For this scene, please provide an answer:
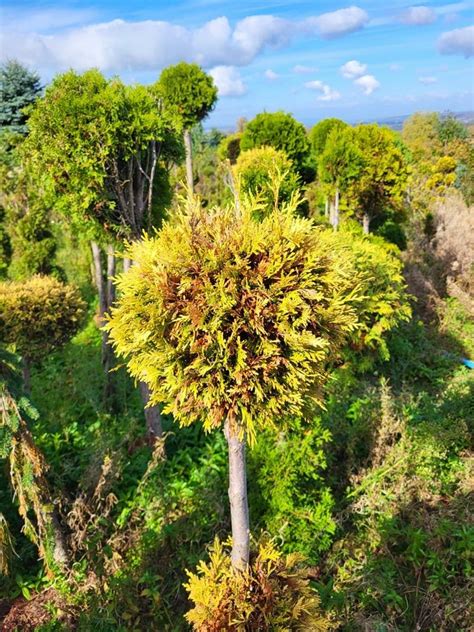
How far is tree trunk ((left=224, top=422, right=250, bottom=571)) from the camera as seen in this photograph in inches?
96.6

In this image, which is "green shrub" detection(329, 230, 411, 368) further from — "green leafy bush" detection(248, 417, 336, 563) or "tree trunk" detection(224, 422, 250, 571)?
"tree trunk" detection(224, 422, 250, 571)

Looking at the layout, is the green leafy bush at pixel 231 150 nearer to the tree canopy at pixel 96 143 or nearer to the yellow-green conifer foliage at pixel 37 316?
the yellow-green conifer foliage at pixel 37 316

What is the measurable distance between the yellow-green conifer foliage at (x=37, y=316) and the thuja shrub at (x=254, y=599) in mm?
4174

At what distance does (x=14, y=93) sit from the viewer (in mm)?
8977

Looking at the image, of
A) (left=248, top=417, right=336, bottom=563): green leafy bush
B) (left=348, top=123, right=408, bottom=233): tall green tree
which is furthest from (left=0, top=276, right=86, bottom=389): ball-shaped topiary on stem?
(left=348, top=123, right=408, bottom=233): tall green tree

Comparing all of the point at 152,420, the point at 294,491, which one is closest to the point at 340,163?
the point at 152,420

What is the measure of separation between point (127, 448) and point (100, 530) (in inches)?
51.5

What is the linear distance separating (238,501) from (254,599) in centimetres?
58

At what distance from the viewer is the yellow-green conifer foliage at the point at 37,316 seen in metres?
5.54

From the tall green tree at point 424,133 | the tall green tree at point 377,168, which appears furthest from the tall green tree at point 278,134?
the tall green tree at point 424,133

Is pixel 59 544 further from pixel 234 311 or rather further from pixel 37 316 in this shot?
pixel 234 311

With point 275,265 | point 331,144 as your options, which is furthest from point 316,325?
point 331,144

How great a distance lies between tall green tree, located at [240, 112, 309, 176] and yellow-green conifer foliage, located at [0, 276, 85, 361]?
5.61 metres

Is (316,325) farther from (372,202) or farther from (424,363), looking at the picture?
(372,202)
